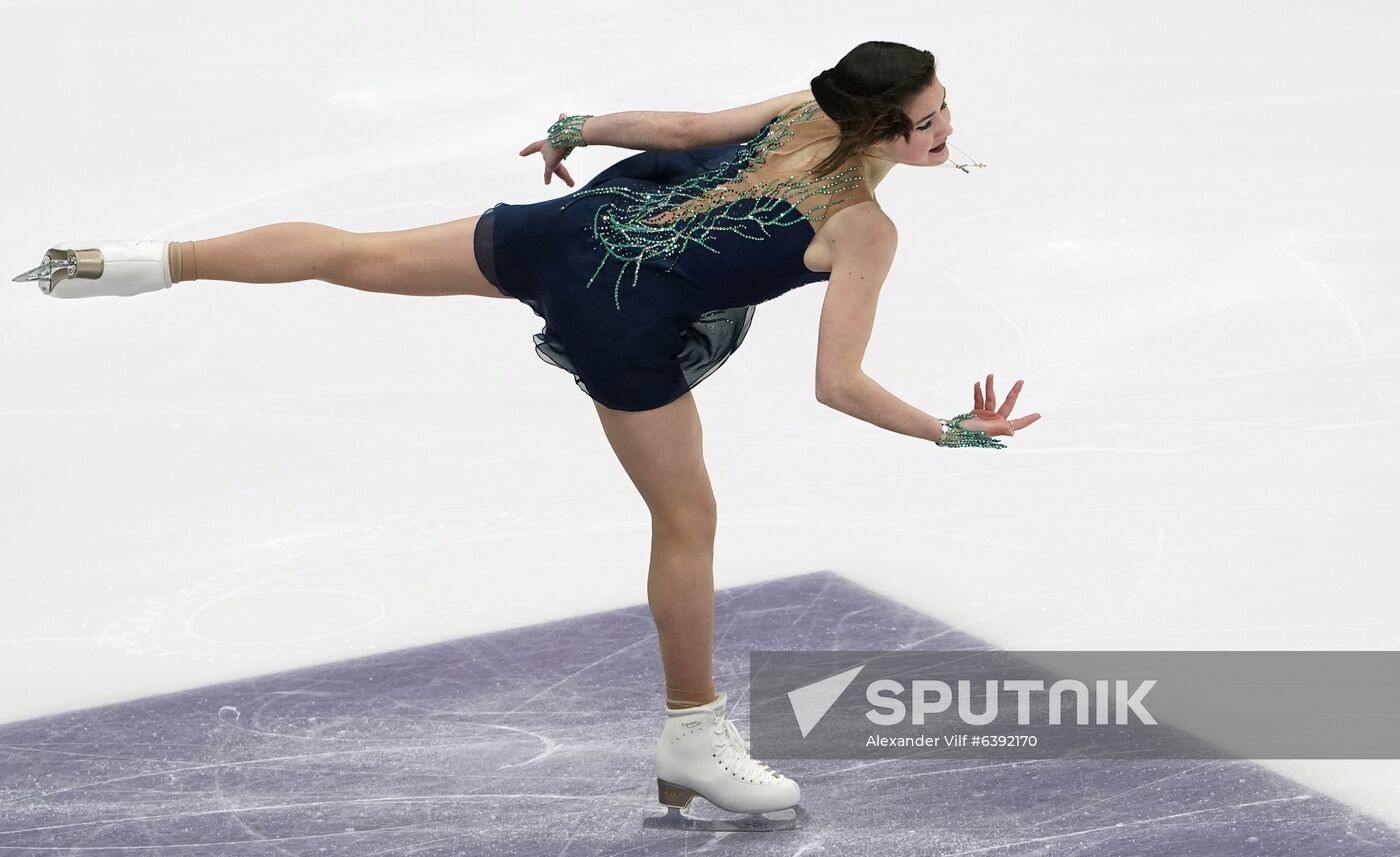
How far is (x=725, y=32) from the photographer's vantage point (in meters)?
8.35

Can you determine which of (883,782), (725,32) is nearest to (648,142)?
(883,782)

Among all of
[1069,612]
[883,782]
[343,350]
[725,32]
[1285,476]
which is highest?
[725,32]

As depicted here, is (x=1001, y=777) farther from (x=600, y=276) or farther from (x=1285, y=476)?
(x=1285, y=476)

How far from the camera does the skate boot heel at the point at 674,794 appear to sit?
3725 mm

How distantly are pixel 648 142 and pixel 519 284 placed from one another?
0.37m

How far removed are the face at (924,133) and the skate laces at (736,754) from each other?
3.74ft

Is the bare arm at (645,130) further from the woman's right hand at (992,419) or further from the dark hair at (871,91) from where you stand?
the woman's right hand at (992,419)

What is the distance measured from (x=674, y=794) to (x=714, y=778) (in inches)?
4.0

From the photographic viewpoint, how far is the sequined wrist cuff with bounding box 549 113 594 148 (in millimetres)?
3828

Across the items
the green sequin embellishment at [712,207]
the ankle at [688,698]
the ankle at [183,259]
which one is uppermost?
the green sequin embellishment at [712,207]

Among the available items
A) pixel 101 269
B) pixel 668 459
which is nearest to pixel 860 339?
pixel 668 459

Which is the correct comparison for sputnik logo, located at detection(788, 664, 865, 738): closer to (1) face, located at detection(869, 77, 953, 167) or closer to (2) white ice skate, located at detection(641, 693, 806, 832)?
(2) white ice skate, located at detection(641, 693, 806, 832)

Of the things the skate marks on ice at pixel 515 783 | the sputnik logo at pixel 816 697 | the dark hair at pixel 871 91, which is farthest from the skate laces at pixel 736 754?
the dark hair at pixel 871 91

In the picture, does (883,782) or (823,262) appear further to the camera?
(883,782)
